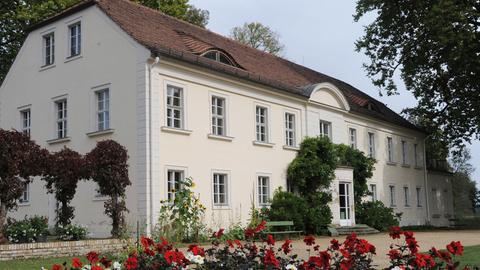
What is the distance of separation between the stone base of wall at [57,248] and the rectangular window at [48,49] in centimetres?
1023

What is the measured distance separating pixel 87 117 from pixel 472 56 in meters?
17.4

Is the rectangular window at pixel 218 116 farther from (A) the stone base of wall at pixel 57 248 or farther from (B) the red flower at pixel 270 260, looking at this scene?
(B) the red flower at pixel 270 260

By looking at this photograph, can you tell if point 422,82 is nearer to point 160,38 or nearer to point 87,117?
point 160,38

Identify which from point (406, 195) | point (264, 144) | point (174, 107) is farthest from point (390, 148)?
point (174, 107)

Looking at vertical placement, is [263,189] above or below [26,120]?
below

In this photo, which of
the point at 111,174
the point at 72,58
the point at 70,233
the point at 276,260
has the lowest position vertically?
the point at 70,233

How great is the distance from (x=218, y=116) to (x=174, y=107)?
7.59ft

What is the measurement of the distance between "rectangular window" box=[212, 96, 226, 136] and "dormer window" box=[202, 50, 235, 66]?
61.7 inches

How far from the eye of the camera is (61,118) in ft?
71.9

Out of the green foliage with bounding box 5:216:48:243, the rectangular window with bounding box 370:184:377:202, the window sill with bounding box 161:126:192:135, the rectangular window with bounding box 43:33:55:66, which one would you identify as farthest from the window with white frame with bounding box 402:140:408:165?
the green foliage with bounding box 5:216:48:243

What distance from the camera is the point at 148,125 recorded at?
18.7 m

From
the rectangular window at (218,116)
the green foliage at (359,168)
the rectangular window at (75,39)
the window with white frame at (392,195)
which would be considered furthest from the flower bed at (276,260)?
the window with white frame at (392,195)

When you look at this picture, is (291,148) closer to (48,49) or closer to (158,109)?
(158,109)

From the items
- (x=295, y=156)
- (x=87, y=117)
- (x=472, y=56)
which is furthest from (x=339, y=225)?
(x=87, y=117)
